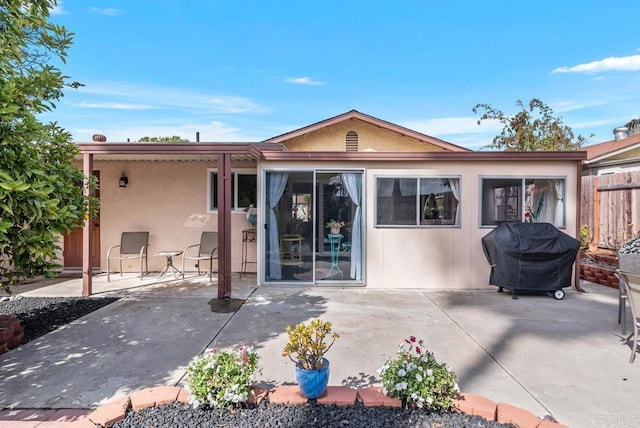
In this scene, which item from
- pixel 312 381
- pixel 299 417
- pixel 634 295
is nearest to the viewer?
pixel 299 417

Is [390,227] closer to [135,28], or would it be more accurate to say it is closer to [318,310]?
[318,310]

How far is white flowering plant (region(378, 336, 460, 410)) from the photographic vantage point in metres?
2.15

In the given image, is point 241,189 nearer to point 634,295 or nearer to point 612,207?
point 634,295

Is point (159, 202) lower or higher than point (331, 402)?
higher

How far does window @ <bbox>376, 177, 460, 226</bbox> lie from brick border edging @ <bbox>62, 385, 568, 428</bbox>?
420cm

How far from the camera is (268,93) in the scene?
569 inches

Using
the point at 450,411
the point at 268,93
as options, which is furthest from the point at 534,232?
A: the point at 268,93

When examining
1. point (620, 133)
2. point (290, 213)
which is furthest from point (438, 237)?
point (620, 133)

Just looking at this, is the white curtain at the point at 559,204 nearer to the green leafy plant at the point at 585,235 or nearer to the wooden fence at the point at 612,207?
the wooden fence at the point at 612,207

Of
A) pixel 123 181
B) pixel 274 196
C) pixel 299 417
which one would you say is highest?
pixel 123 181

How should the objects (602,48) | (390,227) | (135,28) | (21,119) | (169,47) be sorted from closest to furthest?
1. (21,119)
2. (390,227)
3. (135,28)
4. (169,47)
5. (602,48)

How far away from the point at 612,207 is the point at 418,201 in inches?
188

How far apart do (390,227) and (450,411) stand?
426cm

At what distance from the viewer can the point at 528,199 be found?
→ 6285 millimetres
